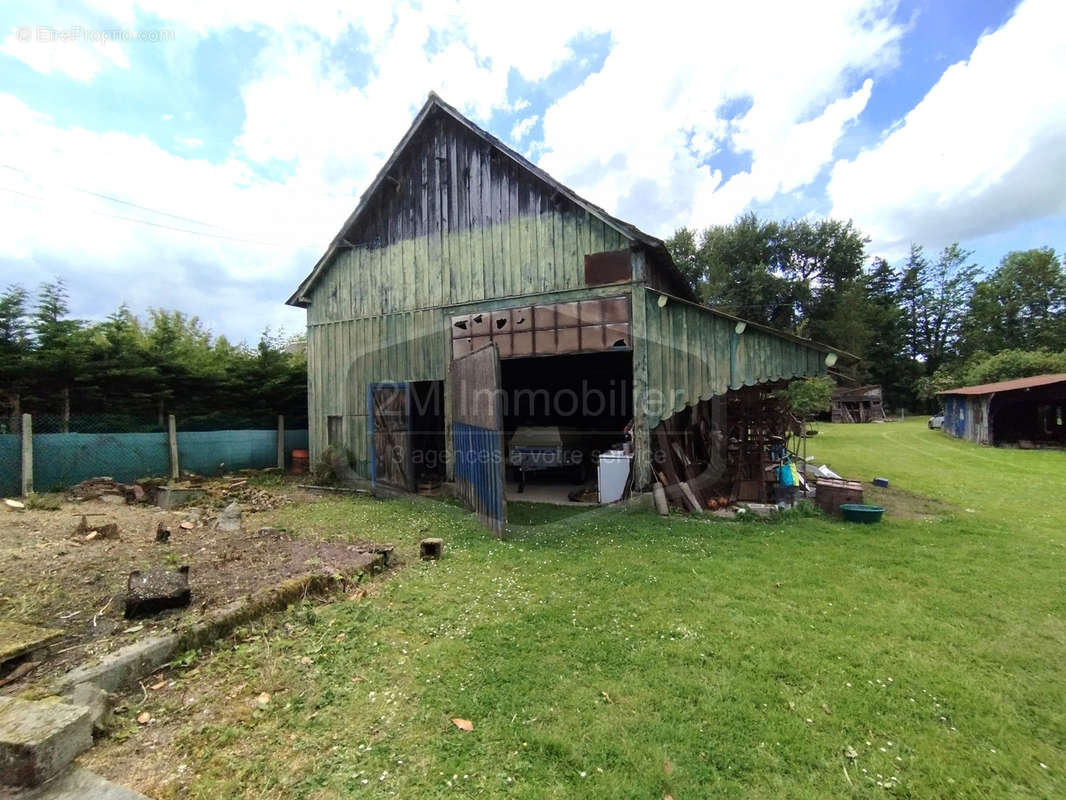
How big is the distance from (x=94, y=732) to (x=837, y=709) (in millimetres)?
4203

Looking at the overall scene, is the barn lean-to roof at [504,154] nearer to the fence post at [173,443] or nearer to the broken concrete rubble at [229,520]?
the fence post at [173,443]

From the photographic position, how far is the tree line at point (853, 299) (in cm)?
3809

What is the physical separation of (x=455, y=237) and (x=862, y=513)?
890 centimetres

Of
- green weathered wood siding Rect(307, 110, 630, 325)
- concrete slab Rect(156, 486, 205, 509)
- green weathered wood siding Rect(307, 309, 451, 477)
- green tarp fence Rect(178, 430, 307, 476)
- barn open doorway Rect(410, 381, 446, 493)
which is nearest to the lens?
concrete slab Rect(156, 486, 205, 509)

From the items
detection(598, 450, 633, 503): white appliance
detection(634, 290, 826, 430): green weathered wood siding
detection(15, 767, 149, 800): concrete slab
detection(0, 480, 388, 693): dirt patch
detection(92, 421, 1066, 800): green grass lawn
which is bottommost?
detection(92, 421, 1066, 800): green grass lawn

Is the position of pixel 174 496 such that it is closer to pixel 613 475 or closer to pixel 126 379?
pixel 126 379

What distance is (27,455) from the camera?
8258 mm

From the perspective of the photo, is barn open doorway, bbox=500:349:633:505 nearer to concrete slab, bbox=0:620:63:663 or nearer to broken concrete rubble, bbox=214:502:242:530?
broken concrete rubble, bbox=214:502:242:530

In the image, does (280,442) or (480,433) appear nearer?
(480,433)

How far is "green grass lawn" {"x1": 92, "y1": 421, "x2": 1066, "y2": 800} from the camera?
2270 mm

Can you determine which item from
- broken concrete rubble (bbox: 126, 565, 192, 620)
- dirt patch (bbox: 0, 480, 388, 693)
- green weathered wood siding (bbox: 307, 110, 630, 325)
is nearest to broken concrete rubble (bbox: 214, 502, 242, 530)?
dirt patch (bbox: 0, 480, 388, 693)

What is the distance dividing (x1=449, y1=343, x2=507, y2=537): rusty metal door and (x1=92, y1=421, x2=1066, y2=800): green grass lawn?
1.22 m

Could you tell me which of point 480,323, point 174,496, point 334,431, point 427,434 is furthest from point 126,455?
point 480,323

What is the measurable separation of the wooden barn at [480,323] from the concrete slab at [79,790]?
462 centimetres
